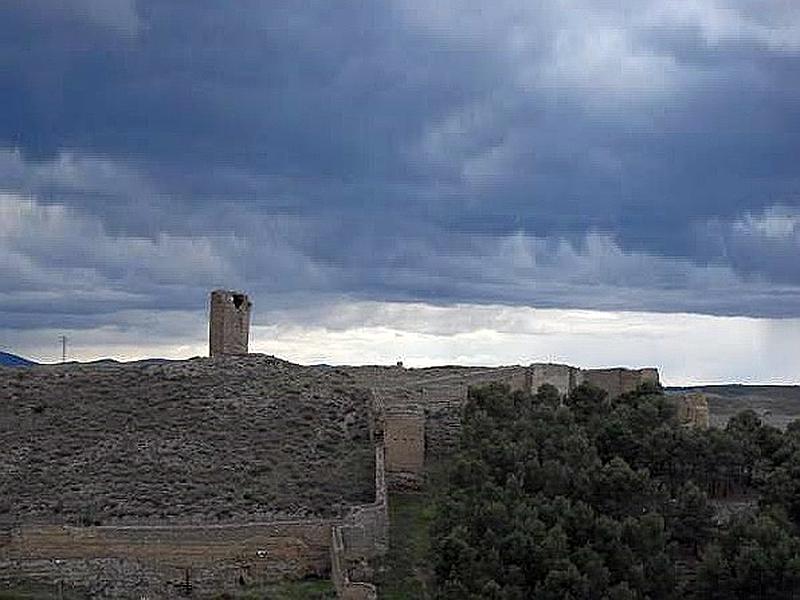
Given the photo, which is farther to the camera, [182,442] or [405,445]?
[182,442]

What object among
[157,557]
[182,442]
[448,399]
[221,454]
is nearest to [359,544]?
[157,557]

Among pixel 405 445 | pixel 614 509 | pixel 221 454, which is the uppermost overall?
pixel 405 445

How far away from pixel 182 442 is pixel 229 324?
26.6 ft

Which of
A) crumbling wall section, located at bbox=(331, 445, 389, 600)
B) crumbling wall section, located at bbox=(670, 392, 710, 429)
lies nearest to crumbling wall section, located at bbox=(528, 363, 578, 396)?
crumbling wall section, located at bbox=(670, 392, 710, 429)

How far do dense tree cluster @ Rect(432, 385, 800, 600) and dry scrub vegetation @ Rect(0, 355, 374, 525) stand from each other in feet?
15.6

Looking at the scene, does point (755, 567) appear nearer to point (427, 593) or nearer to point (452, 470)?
point (427, 593)

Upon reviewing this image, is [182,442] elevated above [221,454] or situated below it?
above

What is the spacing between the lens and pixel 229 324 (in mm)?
49750

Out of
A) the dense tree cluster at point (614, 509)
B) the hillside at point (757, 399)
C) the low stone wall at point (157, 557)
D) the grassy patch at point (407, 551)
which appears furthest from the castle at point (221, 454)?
the hillside at point (757, 399)

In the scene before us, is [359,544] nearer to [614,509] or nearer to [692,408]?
[614,509]

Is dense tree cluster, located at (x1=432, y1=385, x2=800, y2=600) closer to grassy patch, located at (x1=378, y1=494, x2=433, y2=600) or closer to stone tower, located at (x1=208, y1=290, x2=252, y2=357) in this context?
grassy patch, located at (x1=378, y1=494, x2=433, y2=600)

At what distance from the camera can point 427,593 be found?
30.1 meters

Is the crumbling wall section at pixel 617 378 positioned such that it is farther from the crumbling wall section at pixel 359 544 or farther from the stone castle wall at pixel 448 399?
the crumbling wall section at pixel 359 544

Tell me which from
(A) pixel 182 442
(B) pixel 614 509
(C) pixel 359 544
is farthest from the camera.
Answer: (A) pixel 182 442
